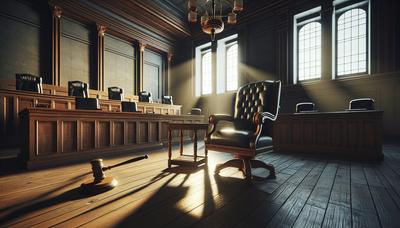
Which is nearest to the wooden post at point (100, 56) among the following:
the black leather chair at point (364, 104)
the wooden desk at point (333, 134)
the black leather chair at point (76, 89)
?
the black leather chair at point (76, 89)

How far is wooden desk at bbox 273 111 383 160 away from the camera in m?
2.91

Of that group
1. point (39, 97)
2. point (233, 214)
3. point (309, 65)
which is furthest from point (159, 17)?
point (233, 214)

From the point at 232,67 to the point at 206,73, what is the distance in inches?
52.2

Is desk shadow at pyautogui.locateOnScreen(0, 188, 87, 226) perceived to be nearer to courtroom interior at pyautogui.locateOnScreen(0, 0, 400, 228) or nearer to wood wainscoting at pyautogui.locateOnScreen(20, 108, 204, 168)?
courtroom interior at pyautogui.locateOnScreen(0, 0, 400, 228)

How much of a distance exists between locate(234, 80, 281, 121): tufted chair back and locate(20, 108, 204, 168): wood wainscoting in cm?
222

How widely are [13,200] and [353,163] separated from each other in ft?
12.6

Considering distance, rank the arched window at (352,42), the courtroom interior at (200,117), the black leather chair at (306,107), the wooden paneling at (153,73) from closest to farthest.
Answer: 1. the courtroom interior at (200,117)
2. the black leather chair at (306,107)
3. the arched window at (352,42)
4. the wooden paneling at (153,73)

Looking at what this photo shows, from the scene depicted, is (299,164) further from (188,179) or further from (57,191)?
(57,191)

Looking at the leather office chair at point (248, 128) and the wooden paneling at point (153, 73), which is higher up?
the wooden paneling at point (153, 73)

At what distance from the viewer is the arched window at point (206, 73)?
8484mm

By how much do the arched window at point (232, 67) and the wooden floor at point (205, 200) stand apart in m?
5.73

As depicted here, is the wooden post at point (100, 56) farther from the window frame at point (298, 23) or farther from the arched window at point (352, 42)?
the arched window at point (352, 42)

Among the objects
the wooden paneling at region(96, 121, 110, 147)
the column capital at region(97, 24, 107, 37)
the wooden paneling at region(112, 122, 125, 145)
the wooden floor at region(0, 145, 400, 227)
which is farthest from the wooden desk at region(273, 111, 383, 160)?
the column capital at region(97, 24, 107, 37)

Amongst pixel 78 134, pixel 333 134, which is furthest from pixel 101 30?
pixel 333 134
